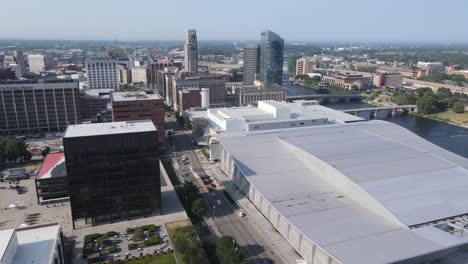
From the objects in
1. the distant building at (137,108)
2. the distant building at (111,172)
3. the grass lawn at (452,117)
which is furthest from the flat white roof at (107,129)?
the grass lawn at (452,117)

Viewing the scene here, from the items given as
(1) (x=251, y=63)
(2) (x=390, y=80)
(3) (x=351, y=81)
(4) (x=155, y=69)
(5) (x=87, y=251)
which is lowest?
(5) (x=87, y=251)

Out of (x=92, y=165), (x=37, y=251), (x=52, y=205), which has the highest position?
(x=92, y=165)

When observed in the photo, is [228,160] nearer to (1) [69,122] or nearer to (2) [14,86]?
(1) [69,122]

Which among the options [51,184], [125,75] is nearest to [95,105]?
[51,184]

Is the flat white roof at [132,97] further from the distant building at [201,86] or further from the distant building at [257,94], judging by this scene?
the distant building at [257,94]

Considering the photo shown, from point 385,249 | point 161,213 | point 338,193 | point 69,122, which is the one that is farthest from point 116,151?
point 69,122

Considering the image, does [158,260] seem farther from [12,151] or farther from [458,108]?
[458,108]
